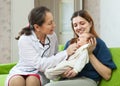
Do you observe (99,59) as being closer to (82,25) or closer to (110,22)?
(82,25)

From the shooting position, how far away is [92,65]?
174cm

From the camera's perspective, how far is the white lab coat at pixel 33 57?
1.74 m

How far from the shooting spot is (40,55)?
181 centimetres

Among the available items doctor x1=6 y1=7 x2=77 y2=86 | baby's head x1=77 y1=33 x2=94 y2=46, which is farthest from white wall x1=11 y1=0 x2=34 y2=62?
baby's head x1=77 y1=33 x2=94 y2=46

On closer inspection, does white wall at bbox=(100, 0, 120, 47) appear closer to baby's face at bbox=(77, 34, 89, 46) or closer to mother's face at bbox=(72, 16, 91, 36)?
mother's face at bbox=(72, 16, 91, 36)

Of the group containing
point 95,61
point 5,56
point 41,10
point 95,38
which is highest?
point 41,10

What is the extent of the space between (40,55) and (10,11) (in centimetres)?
218

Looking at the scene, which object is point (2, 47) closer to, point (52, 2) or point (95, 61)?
point (52, 2)

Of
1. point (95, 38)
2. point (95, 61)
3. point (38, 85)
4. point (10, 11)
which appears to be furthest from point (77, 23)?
point (10, 11)

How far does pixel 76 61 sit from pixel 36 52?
319 millimetres

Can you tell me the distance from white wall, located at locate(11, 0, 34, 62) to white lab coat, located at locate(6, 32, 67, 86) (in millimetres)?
1892

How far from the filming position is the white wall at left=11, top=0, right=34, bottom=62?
3.71 m

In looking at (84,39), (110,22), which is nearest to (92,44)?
(84,39)

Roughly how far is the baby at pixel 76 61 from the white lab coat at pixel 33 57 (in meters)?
0.06
